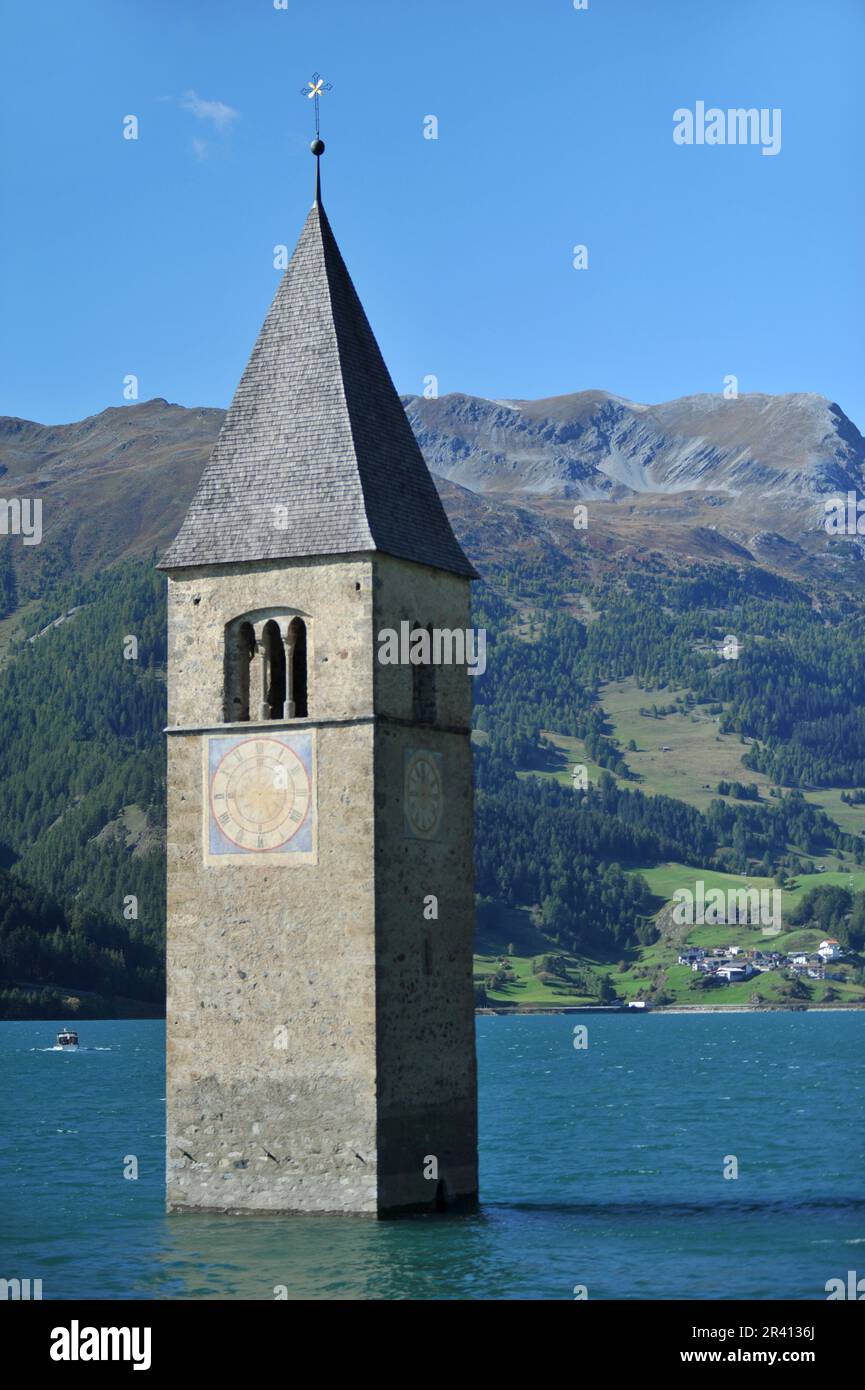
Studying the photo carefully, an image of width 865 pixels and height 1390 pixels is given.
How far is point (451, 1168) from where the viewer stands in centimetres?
4756

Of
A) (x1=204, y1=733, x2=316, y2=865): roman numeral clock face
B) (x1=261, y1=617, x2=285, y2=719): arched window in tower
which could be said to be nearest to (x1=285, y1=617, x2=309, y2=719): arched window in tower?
(x1=261, y1=617, x2=285, y2=719): arched window in tower

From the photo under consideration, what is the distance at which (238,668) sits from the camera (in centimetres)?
4747

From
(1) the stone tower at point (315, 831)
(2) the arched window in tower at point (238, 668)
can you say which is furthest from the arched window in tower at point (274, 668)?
(2) the arched window in tower at point (238, 668)

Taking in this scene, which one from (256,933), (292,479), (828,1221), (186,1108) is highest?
(292,479)

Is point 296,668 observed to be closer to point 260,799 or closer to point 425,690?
point 260,799

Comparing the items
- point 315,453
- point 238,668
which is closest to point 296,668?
point 238,668

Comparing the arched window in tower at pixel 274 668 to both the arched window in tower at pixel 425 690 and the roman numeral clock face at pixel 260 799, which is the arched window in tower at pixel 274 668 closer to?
the roman numeral clock face at pixel 260 799

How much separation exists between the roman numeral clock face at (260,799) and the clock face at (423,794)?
214 centimetres

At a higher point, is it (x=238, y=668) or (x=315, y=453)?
(x=315, y=453)

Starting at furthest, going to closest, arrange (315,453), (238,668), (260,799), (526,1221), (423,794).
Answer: (526,1221), (315,453), (423,794), (238,668), (260,799)

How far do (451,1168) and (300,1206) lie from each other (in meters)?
3.98

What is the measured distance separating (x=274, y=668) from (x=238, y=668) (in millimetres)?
885
